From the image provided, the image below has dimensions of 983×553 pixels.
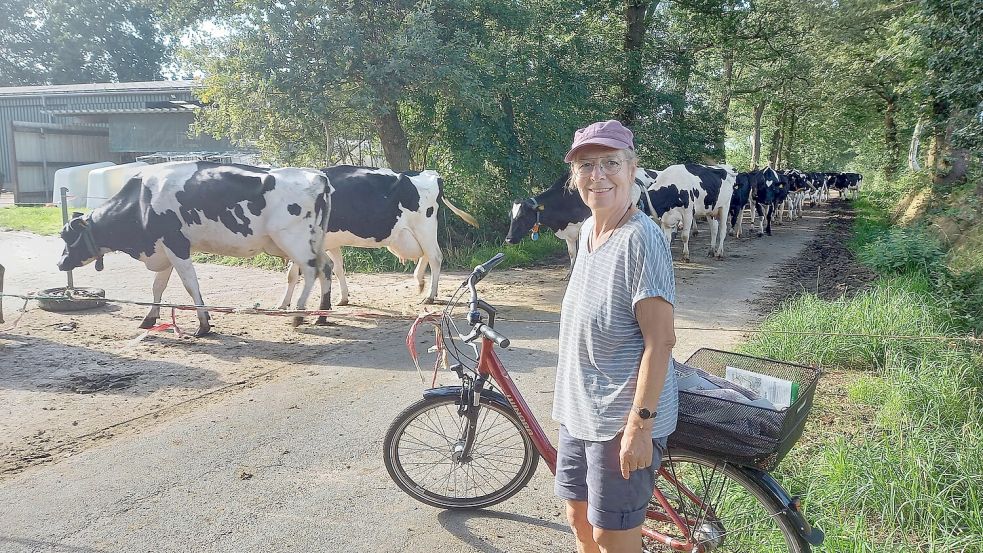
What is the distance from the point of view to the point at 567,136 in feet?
45.3

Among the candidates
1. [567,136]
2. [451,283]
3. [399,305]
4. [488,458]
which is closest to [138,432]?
[488,458]

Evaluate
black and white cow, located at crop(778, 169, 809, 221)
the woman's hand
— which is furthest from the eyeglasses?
black and white cow, located at crop(778, 169, 809, 221)

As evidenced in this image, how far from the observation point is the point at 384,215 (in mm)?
9586

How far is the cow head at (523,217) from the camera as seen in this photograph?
11879 mm

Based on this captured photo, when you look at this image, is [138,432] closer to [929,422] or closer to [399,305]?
[399,305]

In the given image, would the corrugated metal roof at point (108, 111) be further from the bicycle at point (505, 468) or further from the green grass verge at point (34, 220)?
the bicycle at point (505, 468)

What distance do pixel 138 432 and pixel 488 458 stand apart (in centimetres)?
290

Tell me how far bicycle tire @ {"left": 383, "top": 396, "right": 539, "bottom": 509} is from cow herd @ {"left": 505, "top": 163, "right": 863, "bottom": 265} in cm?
516

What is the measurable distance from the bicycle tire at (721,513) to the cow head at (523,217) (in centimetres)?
861

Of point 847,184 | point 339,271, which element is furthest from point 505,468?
point 847,184

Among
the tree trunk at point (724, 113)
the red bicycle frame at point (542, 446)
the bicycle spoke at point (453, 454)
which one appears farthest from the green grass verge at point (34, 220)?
the tree trunk at point (724, 113)

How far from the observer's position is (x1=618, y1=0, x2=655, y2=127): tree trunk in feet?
56.8

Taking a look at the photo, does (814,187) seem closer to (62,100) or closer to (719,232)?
(719,232)

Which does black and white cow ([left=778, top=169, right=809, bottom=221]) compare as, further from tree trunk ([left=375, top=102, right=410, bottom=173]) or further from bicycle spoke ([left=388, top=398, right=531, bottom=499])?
bicycle spoke ([left=388, top=398, right=531, bottom=499])
